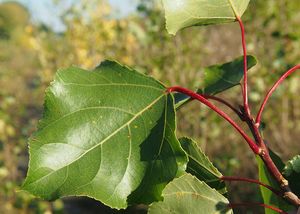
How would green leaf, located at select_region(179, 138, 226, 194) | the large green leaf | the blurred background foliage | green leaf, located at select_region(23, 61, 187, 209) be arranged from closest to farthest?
green leaf, located at select_region(23, 61, 187, 209) < green leaf, located at select_region(179, 138, 226, 194) < the large green leaf < the blurred background foliage

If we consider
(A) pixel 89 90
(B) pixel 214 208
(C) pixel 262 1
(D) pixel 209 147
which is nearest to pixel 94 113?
(A) pixel 89 90

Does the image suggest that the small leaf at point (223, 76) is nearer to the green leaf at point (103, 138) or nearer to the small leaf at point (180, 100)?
the small leaf at point (180, 100)

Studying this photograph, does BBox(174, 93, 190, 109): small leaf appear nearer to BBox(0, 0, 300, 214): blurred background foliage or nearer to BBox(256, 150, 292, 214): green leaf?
BBox(256, 150, 292, 214): green leaf

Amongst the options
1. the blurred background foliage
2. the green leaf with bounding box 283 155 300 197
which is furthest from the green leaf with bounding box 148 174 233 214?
the blurred background foliage

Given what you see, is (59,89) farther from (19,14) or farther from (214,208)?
(19,14)

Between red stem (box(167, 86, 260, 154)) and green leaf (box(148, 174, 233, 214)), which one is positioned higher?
red stem (box(167, 86, 260, 154))

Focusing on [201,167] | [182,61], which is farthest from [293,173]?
[182,61]
